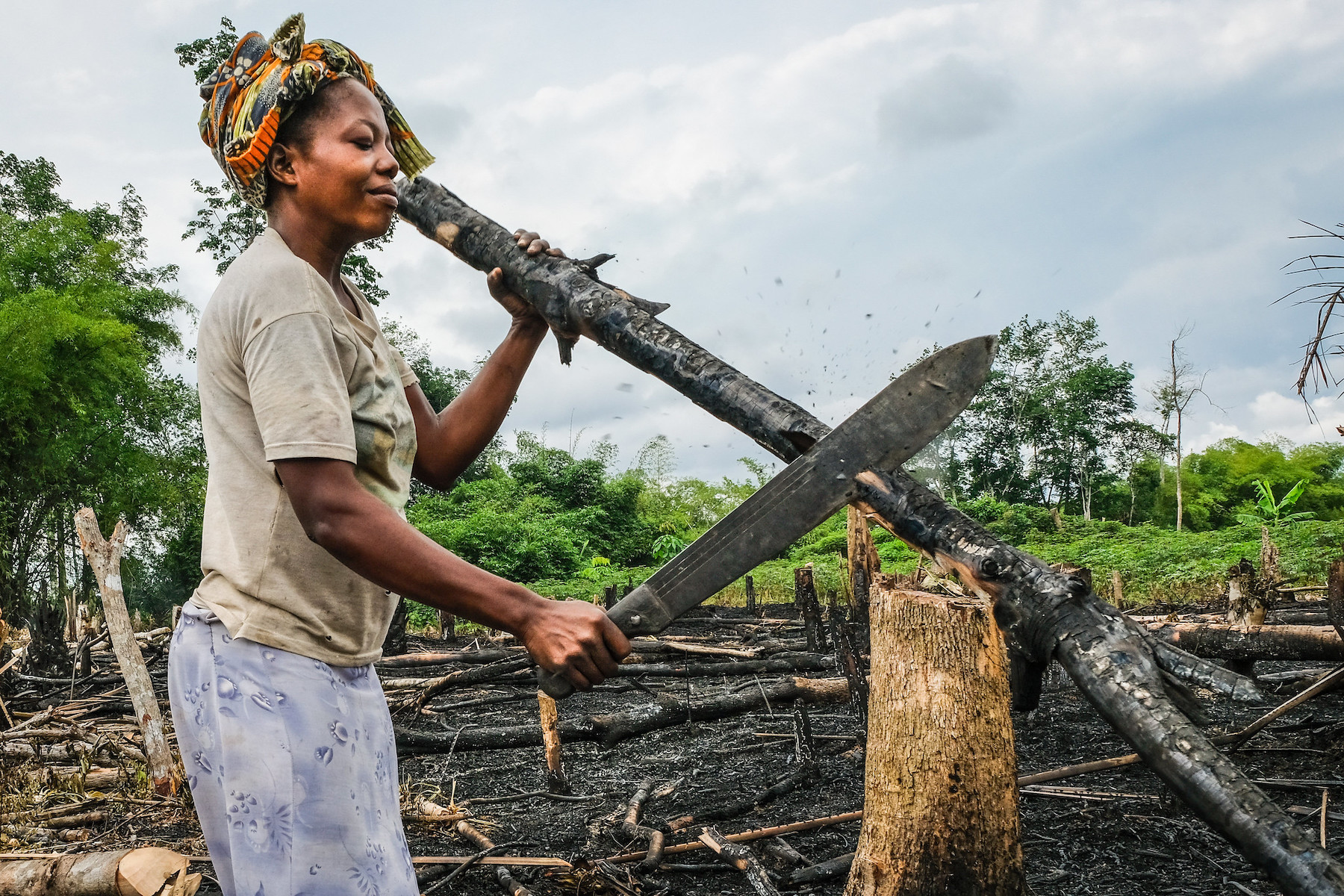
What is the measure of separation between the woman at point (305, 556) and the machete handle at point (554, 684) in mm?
51

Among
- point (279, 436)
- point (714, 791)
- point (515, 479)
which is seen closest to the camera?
point (279, 436)

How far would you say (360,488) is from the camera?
1322 millimetres

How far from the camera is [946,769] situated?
2.63 m

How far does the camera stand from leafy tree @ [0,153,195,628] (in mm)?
18703

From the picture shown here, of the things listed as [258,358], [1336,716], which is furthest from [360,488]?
[1336,716]

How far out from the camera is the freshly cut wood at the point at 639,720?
4812 millimetres

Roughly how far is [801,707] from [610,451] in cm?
2866

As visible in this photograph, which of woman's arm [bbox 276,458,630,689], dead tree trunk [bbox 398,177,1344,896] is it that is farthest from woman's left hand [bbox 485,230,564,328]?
woman's arm [bbox 276,458,630,689]

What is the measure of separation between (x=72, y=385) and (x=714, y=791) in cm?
2068

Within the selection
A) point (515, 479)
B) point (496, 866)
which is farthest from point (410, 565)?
point (515, 479)

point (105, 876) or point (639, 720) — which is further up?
point (105, 876)

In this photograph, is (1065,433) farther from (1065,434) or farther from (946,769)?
(946,769)

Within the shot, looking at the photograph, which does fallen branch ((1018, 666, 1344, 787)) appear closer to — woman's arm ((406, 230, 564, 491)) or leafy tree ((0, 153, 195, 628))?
woman's arm ((406, 230, 564, 491))

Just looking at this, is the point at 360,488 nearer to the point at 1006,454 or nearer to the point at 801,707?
the point at 801,707
